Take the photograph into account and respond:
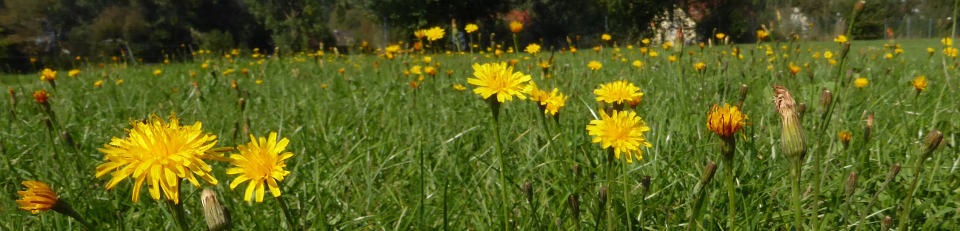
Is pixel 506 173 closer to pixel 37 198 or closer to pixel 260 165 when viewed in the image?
pixel 260 165

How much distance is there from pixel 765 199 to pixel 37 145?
2.84 meters

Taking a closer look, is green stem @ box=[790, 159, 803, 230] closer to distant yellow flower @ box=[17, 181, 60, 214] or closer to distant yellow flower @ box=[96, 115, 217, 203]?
distant yellow flower @ box=[96, 115, 217, 203]

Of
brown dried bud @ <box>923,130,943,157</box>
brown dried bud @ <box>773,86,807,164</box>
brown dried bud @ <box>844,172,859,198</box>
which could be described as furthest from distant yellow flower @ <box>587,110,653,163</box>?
brown dried bud @ <box>923,130,943,157</box>

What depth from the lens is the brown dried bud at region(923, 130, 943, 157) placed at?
0.83 m

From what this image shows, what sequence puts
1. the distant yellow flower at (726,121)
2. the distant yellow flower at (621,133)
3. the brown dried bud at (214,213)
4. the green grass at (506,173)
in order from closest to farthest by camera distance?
the brown dried bud at (214,213)
the distant yellow flower at (726,121)
the distant yellow flower at (621,133)
the green grass at (506,173)

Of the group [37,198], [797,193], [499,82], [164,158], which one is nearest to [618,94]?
[499,82]

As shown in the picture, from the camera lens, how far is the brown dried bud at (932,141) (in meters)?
0.83

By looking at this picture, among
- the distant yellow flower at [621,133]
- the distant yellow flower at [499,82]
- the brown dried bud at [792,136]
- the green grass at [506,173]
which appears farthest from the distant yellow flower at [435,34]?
the brown dried bud at [792,136]

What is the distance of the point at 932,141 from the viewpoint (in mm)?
847

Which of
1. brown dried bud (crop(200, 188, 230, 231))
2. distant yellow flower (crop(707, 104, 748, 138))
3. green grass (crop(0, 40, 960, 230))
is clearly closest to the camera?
brown dried bud (crop(200, 188, 230, 231))

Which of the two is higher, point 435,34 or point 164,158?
point 435,34

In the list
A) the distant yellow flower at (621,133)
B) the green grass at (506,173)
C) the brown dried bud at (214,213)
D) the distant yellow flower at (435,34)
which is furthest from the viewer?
the distant yellow flower at (435,34)

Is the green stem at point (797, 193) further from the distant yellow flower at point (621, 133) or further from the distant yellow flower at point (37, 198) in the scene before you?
the distant yellow flower at point (37, 198)

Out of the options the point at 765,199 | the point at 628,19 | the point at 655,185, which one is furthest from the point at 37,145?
the point at 628,19
